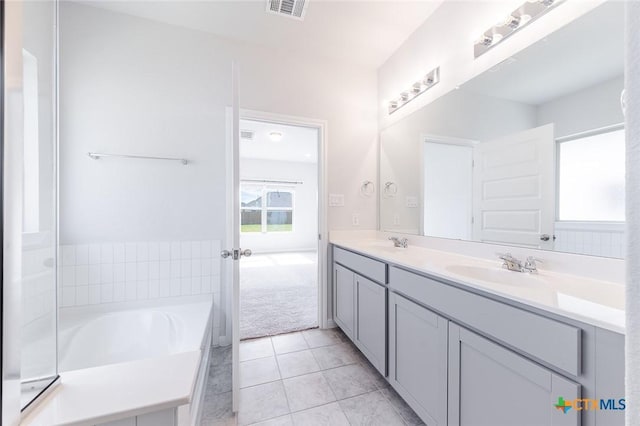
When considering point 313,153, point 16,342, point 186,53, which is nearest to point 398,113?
point 186,53

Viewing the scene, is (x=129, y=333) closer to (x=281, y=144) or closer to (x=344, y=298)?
(x=344, y=298)

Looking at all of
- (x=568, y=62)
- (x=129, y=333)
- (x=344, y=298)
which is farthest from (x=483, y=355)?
(x=129, y=333)

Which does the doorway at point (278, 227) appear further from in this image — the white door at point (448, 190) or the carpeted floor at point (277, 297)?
the white door at point (448, 190)

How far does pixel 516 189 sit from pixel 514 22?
932 mm

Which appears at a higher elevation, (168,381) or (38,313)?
(38,313)

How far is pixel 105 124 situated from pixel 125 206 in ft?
2.18

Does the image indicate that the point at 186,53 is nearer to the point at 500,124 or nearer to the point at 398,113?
the point at 398,113

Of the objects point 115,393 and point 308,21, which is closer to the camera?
point 115,393

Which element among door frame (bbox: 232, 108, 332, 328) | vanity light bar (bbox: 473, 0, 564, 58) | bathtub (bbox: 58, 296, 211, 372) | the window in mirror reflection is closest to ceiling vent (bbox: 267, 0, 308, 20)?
door frame (bbox: 232, 108, 332, 328)

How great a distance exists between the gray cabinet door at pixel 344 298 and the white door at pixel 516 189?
3.32ft

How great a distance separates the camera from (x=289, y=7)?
1.83 metres

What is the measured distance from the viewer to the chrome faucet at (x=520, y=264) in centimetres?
117

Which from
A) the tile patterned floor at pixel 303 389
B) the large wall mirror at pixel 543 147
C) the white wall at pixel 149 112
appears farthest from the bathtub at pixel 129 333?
the large wall mirror at pixel 543 147

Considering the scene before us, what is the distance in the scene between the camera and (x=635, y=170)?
28 cm
